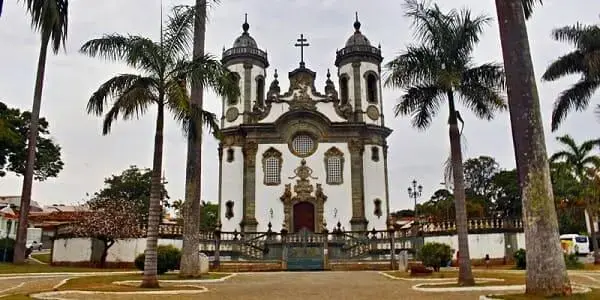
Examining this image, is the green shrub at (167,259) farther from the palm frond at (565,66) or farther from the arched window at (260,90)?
the arched window at (260,90)

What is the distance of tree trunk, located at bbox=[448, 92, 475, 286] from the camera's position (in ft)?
45.1

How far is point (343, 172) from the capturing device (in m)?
37.3

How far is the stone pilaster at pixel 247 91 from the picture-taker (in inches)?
1537

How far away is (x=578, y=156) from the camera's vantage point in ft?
96.5

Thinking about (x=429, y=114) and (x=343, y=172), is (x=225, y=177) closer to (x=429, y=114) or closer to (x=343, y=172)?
(x=343, y=172)

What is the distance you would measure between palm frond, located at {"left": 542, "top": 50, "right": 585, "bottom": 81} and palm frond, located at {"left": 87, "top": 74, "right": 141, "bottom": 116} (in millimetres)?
15511

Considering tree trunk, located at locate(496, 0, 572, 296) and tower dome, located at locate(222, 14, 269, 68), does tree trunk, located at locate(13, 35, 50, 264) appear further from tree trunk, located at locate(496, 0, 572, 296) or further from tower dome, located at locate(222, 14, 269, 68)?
tree trunk, located at locate(496, 0, 572, 296)

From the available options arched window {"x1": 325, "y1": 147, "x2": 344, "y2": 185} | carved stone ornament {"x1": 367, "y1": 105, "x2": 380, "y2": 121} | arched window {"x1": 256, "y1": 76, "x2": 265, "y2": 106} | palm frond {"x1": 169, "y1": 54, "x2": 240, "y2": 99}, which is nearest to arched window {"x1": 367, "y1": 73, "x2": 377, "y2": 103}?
carved stone ornament {"x1": 367, "y1": 105, "x2": 380, "y2": 121}

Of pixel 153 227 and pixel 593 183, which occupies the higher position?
pixel 593 183

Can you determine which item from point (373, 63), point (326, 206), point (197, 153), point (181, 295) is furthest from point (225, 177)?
point (181, 295)

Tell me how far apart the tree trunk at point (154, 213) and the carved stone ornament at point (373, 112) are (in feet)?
87.1

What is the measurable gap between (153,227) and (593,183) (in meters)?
25.4

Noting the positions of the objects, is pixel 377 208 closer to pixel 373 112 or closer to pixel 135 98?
pixel 373 112

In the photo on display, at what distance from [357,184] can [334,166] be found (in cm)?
206
